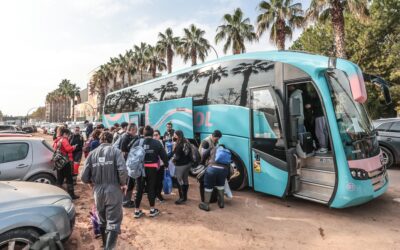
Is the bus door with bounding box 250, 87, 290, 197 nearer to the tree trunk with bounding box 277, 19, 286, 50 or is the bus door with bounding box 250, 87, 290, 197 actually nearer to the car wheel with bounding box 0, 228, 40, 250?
the car wheel with bounding box 0, 228, 40, 250

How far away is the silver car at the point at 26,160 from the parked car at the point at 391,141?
1140 cm

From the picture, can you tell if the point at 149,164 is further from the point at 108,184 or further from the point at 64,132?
the point at 64,132

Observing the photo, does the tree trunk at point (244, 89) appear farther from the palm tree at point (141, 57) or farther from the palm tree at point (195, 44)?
the palm tree at point (141, 57)

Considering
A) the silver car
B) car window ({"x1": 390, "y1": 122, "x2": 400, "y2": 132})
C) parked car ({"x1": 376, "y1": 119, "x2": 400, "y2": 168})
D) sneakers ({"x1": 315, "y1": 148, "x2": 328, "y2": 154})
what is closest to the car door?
the silver car

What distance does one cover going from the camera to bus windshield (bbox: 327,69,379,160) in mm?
5043

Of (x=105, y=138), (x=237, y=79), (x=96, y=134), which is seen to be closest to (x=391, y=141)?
(x=237, y=79)

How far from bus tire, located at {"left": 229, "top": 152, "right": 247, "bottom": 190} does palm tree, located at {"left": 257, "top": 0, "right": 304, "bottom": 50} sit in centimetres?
1581

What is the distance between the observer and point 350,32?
23.6 metres

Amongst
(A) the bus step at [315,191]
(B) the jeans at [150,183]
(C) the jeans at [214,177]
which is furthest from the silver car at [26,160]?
(A) the bus step at [315,191]

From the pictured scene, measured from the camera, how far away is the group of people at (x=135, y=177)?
151 inches

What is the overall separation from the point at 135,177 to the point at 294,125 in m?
3.60

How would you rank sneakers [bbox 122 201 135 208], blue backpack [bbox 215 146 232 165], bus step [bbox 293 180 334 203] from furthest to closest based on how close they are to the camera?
1. sneakers [bbox 122 201 135 208]
2. blue backpack [bbox 215 146 232 165]
3. bus step [bbox 293 180 334 203]

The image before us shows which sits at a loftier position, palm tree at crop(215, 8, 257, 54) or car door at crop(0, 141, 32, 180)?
palm tree at crop(215, 8, 257, 54)

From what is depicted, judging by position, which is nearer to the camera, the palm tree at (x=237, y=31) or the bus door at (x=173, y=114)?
the bus door at (x=173, y=114)
